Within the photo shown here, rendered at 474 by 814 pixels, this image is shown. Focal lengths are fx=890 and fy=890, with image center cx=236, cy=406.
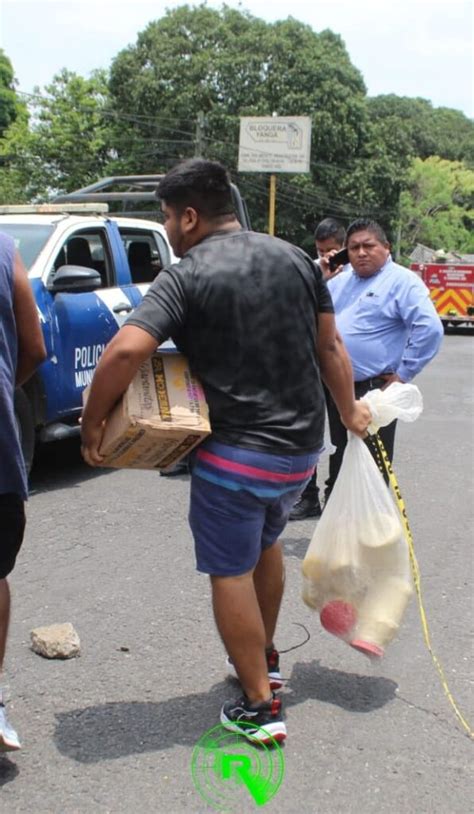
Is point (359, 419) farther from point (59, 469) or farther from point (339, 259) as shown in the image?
point (59, 469)

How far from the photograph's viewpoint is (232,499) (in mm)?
2881

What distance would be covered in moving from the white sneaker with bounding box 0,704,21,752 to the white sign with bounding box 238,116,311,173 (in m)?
30.7

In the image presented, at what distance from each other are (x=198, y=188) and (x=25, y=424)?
3.36 m

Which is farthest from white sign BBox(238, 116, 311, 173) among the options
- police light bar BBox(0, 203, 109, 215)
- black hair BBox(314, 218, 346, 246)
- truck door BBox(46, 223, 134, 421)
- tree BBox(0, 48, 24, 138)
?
black hair BBox(314, 218, 346, 246)

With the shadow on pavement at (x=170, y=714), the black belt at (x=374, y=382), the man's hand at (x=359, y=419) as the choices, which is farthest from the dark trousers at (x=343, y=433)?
the shadow on pavement at (x=170, y=714)

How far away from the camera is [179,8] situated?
3722cm

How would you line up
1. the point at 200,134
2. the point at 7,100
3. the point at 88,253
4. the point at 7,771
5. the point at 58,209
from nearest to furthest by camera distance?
the point at 7,771 < the point at 88,253 < the point at 58,209 < the point at 200,134 < the point at 7,100

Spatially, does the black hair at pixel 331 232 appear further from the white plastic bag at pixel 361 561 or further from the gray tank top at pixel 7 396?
the gray tank top at pixel 7 396

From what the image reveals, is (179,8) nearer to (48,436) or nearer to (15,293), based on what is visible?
Answer: (48,436)

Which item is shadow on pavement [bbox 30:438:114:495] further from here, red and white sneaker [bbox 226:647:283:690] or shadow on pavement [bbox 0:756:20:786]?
shadow on pavement [bbox 0:756:20:786]

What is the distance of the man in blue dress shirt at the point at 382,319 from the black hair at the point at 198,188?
6.64ft

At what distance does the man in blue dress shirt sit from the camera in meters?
4.78

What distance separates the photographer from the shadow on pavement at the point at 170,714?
9.76ft

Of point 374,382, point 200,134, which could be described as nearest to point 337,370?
point 374,382
